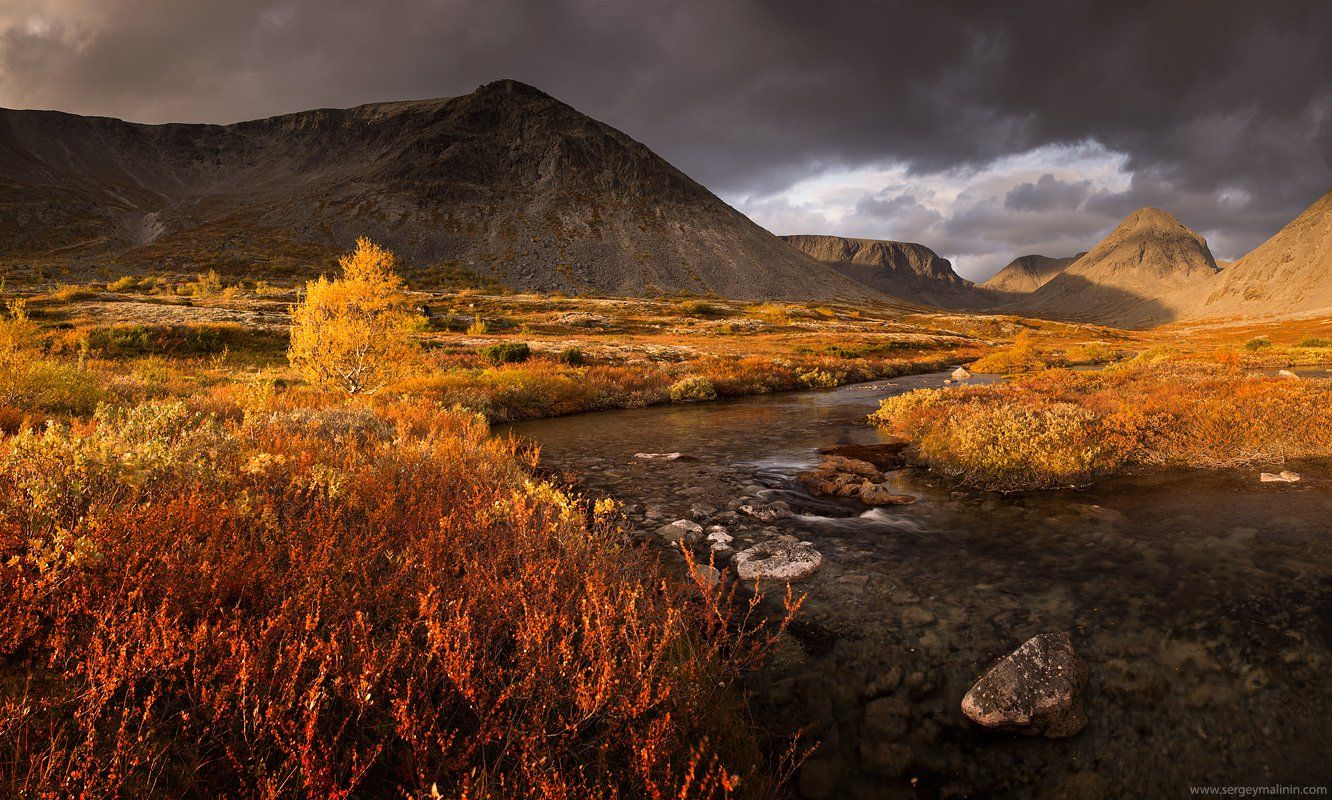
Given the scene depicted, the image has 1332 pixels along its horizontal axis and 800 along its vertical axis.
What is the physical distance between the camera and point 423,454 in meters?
8.27

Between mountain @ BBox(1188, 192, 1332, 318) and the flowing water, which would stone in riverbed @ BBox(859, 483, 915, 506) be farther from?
mountain @ BBox(1188, 192, 1332, 318)

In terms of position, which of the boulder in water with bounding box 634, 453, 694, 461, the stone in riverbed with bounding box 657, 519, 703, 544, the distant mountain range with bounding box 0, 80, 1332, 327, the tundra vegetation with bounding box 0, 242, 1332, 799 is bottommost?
the boulder in water with bounding box 634, 453, 694, 461

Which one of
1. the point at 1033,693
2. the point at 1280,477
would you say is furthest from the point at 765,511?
the point at 1280,477

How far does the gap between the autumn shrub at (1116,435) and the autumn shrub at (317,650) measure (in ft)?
25.8

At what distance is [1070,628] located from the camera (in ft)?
17.6

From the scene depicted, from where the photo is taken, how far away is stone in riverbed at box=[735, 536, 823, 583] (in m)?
6.58

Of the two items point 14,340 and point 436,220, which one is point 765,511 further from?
point 436,220

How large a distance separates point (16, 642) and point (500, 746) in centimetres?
268

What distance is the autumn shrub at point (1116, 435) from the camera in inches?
405

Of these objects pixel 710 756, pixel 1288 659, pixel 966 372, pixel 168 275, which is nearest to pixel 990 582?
pixel 1288 659

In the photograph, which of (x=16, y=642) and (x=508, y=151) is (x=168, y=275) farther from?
(x=508, y=151)

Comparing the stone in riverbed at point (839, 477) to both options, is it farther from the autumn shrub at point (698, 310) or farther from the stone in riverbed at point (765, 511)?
the autumn shrub at point (698, 310)

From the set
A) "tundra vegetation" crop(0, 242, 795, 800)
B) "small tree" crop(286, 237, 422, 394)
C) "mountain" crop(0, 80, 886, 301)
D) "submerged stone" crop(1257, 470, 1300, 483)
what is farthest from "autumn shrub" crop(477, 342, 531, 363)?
"mountain" crop(0, 80, 886, 301)

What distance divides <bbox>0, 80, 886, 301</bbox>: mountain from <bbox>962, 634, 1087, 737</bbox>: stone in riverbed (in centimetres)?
11640
